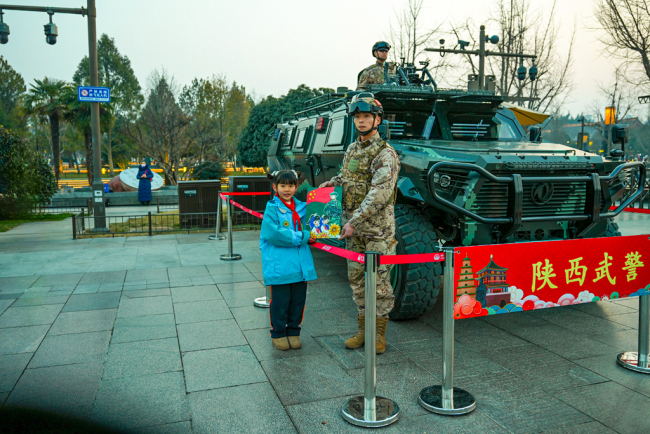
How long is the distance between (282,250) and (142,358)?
1.44 metres

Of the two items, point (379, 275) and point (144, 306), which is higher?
point (379, 275)

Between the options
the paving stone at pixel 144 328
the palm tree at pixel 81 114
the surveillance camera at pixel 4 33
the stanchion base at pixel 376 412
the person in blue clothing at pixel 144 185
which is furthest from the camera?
the palm tree at pixel 81 114

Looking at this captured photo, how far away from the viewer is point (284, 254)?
4344mm

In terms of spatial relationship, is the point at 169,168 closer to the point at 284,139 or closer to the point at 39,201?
the point at 39,201

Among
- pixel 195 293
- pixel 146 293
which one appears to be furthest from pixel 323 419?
pixel 146 293

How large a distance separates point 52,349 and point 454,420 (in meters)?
3.37

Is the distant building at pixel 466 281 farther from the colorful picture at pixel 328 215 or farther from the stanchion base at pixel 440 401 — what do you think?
the colorful picture at pixel 328 215

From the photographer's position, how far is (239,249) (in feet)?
31.2

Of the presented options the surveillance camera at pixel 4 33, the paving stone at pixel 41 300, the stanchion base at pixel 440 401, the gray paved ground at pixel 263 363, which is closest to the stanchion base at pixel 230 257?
the gray paved ground at pixel 263 363

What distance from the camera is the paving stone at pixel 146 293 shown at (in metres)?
6.29

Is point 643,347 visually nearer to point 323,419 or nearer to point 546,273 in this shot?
point 546,273

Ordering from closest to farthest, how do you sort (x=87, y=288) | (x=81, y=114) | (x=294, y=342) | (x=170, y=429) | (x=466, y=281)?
1. (x=170, y=429)
2. (x=466, y=281)
3. (x=294, y=342)
4. (x=87, y=288)
5. (x=81, y=114)

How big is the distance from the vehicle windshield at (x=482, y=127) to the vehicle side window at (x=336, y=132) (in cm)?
135

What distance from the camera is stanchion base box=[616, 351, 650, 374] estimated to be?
398 cm
